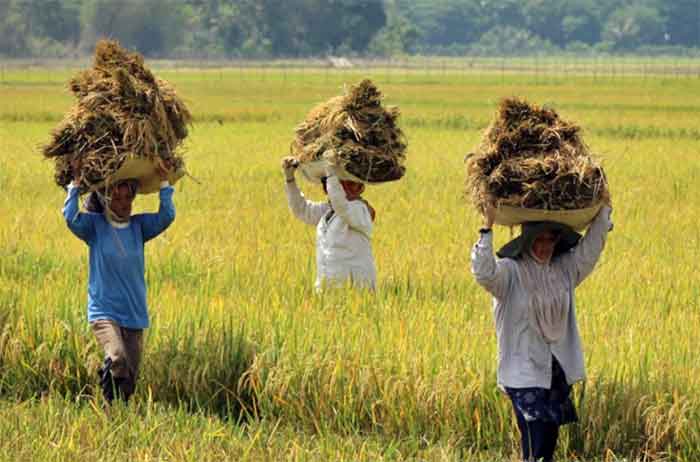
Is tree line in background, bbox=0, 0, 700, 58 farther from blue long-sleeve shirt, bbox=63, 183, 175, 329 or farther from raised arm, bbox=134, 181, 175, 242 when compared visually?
blue long-sleeve shirt, bbox=63, 183, 175, 329

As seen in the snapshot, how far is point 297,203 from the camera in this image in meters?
7.43

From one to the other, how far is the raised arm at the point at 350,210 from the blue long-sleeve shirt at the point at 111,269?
4.31 ft

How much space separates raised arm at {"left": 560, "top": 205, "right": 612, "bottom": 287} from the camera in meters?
5.41

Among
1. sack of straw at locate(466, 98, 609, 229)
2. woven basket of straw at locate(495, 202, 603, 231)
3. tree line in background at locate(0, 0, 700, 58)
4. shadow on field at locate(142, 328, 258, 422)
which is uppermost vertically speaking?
sack of straw at locate(466, 98, 609, 229)

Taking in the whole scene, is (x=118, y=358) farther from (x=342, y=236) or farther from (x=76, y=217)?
(x=342, y=236)

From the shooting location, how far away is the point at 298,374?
6.10m

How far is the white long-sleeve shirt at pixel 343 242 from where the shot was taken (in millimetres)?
7219

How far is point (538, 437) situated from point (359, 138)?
8.29 ft

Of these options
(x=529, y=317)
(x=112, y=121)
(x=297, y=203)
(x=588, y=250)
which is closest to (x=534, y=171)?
(x=588, y=250)

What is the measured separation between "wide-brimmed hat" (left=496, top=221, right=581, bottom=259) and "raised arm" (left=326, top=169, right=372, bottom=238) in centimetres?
183

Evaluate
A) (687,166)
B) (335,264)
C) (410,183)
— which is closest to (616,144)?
(687,166)

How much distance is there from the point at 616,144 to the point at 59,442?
15474 millimetres

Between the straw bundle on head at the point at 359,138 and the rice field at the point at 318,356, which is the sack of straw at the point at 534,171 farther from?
the straw bundle on head at the point at 359,138

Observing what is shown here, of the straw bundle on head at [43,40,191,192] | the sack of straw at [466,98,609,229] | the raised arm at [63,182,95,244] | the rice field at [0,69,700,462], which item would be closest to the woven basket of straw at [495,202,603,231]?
the sack of straw at [466,98,609,229]
